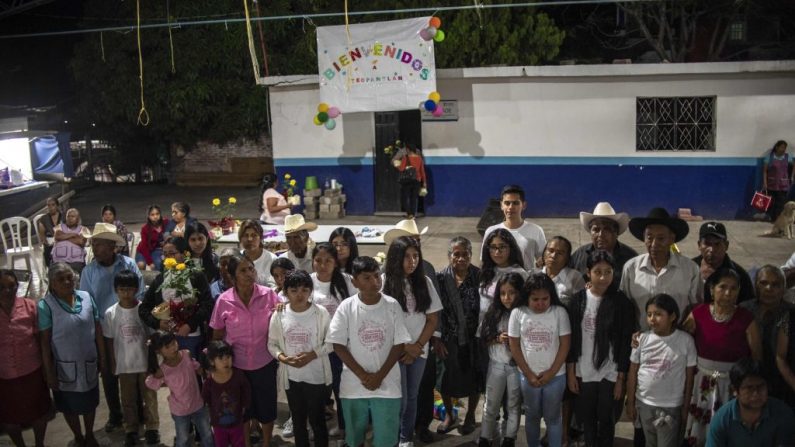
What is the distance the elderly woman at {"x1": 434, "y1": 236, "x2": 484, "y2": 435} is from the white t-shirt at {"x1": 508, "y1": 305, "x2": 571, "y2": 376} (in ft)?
1.74

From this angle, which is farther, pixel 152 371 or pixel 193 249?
pixel 193 249

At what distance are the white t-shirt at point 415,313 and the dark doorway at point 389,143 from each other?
955cm

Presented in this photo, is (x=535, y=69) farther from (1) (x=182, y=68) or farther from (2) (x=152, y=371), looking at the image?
(1) (x=182, y=68)

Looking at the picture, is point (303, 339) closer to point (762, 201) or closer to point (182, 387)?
point (182, 387)

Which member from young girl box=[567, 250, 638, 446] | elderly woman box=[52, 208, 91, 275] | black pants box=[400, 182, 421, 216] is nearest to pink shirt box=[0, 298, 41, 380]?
elderly woman box=[52, 208, 91, 275]

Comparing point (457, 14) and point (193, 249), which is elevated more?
point (457, 14)

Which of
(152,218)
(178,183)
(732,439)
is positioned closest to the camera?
(732,439)

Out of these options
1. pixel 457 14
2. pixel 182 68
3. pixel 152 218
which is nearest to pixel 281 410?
pixel 152 218

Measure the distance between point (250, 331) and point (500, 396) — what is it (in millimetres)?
1810

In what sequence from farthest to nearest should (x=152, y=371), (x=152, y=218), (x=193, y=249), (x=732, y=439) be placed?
(x=152, y=218) → (x=193, y=249) → (x=152, y=371) → (x=732, y=439)

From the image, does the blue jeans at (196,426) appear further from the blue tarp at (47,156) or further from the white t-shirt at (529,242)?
the blue tarp at (47,156)

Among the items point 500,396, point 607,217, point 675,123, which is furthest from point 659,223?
point 675,123

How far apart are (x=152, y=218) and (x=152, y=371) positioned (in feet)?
10.5

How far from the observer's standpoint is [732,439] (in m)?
4.34
